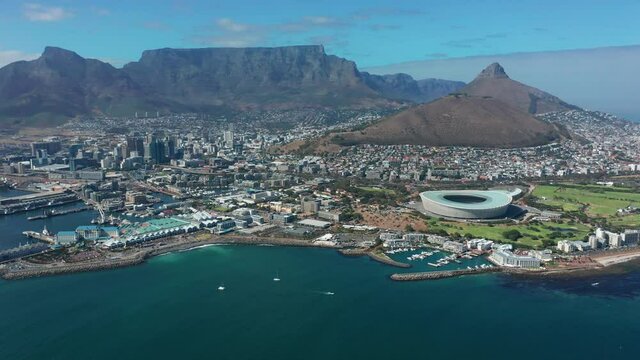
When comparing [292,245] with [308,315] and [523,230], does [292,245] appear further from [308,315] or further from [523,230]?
[523,230]

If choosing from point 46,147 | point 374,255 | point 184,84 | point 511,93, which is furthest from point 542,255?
point 184,84

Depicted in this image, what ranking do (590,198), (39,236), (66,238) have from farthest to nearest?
(590,198)
(39,236)
(66,238)

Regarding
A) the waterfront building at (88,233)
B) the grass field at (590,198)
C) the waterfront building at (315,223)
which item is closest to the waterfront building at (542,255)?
the grass field at (590,198)

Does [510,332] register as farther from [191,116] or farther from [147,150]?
[191,116]

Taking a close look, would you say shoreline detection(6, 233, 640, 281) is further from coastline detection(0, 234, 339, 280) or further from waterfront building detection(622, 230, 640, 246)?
waterfront building detection(622, 230, 640, 246)

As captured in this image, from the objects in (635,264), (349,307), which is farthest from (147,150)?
(635,264)

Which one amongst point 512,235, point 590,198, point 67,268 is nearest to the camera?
point 67,268

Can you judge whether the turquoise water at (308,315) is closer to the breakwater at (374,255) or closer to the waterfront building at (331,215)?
the breakwater at (374,255)
